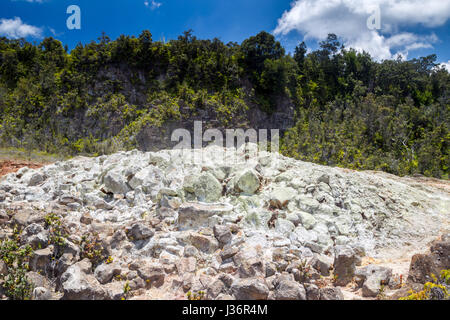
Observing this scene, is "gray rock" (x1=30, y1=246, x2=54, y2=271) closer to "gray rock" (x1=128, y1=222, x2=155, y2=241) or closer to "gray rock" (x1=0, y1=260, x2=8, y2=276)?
"gray rock" (x1=0, y1=260, x2=8, y2=276)

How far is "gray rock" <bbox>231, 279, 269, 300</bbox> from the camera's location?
337cm

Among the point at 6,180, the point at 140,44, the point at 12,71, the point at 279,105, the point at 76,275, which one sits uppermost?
the point at 140,44

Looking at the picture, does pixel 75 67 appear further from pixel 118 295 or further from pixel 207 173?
pixel 118 295

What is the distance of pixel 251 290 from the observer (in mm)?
3377

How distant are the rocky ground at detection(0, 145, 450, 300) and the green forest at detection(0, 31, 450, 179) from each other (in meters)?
9.86

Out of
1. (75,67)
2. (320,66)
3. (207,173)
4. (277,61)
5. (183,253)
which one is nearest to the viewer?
(183,253)

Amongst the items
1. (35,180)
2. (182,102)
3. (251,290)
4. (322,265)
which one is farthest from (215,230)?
(182,102)

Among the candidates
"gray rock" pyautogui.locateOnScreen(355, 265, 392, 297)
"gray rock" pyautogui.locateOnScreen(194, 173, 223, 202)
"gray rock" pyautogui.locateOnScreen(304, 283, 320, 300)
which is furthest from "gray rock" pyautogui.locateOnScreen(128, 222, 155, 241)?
"gray rock" pyautogui.locateOnScreen(355, 265, 392, 297)

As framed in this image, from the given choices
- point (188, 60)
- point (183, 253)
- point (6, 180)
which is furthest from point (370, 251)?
point (188, 60)

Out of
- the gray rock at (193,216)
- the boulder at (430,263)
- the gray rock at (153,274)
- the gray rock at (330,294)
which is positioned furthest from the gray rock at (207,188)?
the boulder at (430,263)

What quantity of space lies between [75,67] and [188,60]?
28.4ft

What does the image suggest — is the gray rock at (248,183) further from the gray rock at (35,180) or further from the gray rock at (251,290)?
the gray rock at (35,180)

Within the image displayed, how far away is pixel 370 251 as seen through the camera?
16.2ft

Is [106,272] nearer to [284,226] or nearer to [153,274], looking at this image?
[153,274]
